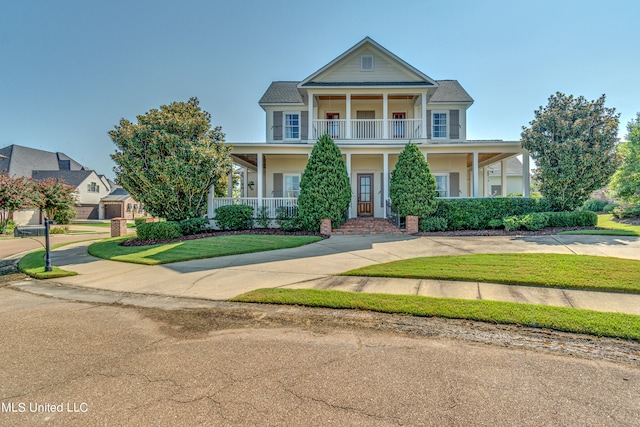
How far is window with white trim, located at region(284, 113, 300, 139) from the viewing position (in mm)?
18922

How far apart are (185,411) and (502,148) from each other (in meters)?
17.3

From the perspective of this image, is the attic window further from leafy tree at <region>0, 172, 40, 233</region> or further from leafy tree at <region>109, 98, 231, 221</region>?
leafy tree at <region>0, 172, 40, 233</region>

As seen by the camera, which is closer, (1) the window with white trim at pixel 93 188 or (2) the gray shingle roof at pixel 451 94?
(2) the gray shingle roof at pixel 451 94

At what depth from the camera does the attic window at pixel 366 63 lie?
57.2 ft

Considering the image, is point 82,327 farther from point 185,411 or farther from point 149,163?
point 149,163

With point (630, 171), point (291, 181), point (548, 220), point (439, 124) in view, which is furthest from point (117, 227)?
point (630, 171)

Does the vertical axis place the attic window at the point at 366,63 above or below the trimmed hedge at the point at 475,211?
above

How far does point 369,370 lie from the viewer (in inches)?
115

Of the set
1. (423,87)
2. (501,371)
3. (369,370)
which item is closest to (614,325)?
(501,371)

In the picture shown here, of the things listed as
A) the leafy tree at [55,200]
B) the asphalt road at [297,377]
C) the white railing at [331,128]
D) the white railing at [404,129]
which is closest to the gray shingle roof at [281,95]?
the white railing at [331,128]

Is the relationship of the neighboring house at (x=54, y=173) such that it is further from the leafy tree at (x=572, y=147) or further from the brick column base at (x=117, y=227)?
the leafy tree at (x=572, y=147)

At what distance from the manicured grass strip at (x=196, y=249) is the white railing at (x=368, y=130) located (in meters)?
8.00

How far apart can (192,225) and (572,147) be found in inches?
676

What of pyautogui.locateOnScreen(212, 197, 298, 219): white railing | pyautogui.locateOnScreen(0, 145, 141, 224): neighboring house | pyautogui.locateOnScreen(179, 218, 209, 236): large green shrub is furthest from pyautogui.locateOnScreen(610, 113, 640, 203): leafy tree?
pyautogui.locateOnScreen(0, 145, 141, 224): neighboring house
